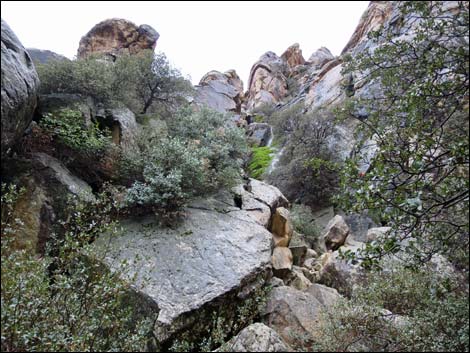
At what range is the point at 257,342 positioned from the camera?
4.36m

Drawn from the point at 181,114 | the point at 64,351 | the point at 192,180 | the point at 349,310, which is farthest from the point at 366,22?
the point at 64,351

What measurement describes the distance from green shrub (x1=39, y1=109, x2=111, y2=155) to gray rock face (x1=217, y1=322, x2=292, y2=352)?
5630 mm

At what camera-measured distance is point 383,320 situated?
16.3 ft

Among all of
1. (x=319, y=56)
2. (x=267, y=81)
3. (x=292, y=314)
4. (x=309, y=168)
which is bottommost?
(x=292, y=314)

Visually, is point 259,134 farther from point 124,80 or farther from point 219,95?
point 124,80

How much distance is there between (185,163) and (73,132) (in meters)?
2.87

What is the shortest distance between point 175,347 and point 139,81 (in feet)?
33.2

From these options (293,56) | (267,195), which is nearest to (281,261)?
(267,195)

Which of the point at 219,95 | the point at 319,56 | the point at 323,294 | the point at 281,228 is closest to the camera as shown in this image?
the point at 323,294

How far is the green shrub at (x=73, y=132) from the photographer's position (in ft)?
23.4

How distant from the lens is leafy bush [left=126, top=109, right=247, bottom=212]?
7539 mm

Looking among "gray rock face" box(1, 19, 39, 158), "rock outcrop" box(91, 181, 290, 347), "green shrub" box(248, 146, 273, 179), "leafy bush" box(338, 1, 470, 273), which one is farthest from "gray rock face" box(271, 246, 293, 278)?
"green shrub" box(248, 146, 273, 179)

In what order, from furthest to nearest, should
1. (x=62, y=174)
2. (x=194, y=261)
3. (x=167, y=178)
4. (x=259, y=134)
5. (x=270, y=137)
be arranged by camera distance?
(x=270, y=137)
(x=259, y=134)
(x=167, y=178)
(x=62, y=174)
(x=194, y=261)

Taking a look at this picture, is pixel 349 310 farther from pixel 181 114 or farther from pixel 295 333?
pixel 181 114
